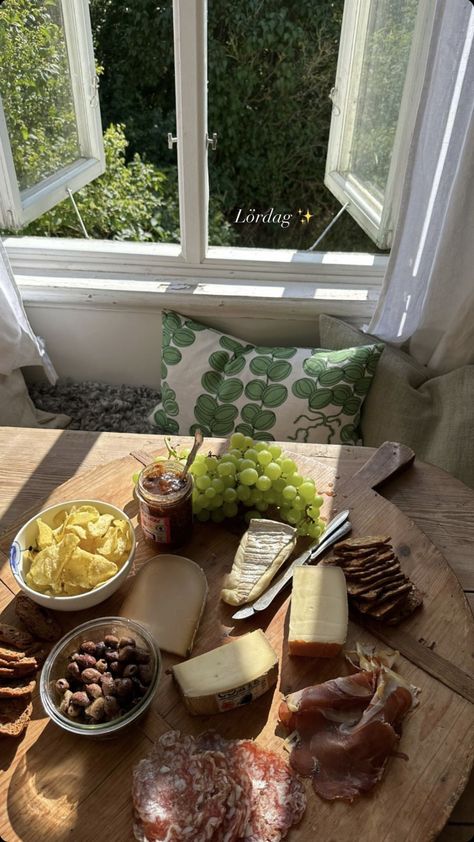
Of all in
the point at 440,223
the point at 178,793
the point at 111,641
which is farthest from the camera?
the point at 440,223

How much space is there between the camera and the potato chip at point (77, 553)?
97 centimetres

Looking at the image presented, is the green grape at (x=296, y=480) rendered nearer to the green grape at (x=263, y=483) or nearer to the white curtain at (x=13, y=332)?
the green grape at (x=263, y=483)

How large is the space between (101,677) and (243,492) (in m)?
0.42

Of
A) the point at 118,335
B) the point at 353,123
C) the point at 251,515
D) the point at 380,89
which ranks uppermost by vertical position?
the point at 380,89

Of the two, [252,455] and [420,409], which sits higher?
[252,455]

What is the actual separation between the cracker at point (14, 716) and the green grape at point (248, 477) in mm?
499

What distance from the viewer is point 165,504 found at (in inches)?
40.8

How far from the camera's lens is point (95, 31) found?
1774 mm

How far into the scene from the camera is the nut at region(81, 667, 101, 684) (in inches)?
33.0

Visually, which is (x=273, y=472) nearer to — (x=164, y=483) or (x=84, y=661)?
(x=164, y=483)

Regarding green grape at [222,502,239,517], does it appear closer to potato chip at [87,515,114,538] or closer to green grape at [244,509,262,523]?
green grape at [244,509,262,523]

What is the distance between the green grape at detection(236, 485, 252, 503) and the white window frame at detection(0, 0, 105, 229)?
1278 millimetres

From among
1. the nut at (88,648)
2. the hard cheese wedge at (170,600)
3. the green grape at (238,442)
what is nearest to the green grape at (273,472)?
the green grape at (238,442)

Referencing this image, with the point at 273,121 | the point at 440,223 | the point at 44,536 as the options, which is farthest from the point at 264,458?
the point at 273,121
